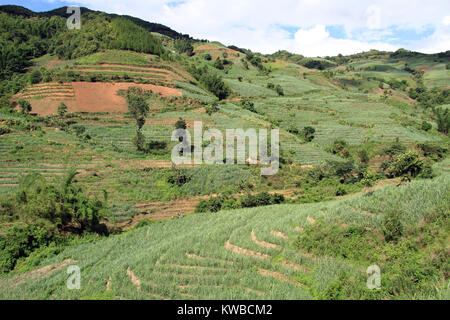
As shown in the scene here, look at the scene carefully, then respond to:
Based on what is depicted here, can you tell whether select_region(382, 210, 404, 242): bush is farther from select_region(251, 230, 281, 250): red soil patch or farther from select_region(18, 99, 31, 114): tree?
select_region(18, 99, 31, 114): tree

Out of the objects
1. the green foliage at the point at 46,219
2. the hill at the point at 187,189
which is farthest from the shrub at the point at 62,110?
the green foliage at the point at 46,219

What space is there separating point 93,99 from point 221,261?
1704 inches

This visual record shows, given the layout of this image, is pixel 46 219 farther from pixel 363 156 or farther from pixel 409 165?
pixel 363 156

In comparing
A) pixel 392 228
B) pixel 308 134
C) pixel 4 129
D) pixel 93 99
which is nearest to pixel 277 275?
pixel 392 228

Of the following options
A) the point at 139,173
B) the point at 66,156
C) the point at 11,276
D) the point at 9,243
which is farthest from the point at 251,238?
the point at 66,156

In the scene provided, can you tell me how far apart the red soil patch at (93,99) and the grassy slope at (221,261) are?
107 ft

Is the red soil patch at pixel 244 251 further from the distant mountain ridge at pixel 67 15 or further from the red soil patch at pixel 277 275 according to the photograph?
the distant mountain ridge at pixel 67 15

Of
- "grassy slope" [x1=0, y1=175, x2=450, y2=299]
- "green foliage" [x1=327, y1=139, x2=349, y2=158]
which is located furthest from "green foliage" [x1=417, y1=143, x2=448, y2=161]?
"grassy slope" [x1=0, y1=175, x2=450, y2=299]

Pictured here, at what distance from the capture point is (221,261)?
11414mm

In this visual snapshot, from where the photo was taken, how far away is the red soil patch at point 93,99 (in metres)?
41.8

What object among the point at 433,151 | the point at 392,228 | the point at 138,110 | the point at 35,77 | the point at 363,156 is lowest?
the point at 392,228

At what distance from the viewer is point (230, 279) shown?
393 inches
